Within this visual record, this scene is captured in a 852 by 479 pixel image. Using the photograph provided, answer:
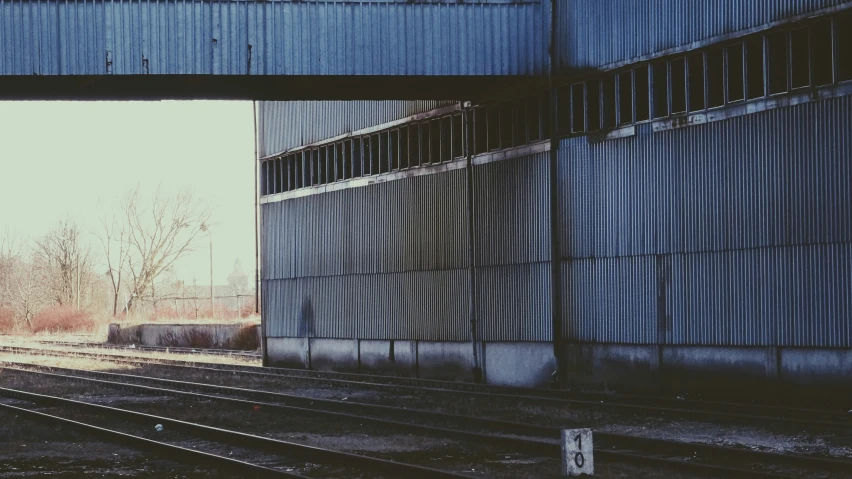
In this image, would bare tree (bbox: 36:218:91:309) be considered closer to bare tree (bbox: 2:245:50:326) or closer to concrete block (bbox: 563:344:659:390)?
bare tree (bbox: 2:245:50:326)

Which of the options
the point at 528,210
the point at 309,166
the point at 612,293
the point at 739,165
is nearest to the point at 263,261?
the point at 309,166

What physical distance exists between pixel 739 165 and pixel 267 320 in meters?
20.0

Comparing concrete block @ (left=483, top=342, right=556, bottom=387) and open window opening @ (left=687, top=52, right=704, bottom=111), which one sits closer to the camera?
open window opening @ (left=687, top=52, right=704, bottom=111)

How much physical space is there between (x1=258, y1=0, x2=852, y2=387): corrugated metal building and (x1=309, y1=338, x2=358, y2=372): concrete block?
107 millimetres

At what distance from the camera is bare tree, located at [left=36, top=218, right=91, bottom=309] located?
105 metres

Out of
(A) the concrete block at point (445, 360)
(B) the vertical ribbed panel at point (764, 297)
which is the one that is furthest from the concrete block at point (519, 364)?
(B) the vertical ribbed panel at point (764, 297)

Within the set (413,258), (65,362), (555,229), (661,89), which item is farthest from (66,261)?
(661,89)

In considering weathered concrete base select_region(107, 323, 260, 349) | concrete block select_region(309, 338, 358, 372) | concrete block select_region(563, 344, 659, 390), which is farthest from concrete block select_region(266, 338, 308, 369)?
weathered concrete base select_region(107, 323, 260, 349)

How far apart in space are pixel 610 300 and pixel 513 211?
3626mm

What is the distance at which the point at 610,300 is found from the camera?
23.0m

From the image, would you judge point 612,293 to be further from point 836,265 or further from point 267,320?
point 267,320

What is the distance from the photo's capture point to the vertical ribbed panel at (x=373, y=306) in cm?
2797

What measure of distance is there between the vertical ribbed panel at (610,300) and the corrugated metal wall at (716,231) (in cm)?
3

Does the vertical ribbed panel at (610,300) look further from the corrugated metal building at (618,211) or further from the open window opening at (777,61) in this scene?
the open window opening at (777,61)
